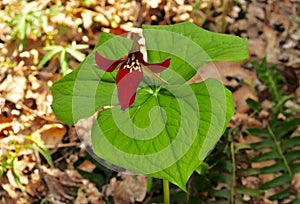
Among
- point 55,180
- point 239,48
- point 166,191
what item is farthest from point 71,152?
point 239,48

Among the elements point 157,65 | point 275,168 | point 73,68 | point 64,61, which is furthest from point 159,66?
point 73,68

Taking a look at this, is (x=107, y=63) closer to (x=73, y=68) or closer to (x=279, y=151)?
(x=279, y=151)

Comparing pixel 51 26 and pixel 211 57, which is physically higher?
pixel 211 57

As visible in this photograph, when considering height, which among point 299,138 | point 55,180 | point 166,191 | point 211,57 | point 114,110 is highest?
point 211,57

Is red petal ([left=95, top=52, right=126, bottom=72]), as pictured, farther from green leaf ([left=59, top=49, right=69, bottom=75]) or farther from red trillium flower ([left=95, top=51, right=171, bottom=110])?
green leaf ([left=59, top=49, right=69, bottom=75])

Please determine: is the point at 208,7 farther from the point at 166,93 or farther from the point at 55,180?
the point at 166,93

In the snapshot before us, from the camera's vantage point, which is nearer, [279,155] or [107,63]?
[107,63]

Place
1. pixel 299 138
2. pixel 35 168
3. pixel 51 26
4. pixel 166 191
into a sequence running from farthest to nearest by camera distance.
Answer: pixel 51 26
pixel 35 168
pixel 299 138
pixel 166 191
